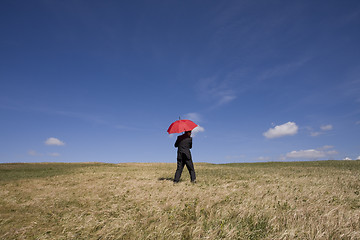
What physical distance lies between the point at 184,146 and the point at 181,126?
1.22 metres

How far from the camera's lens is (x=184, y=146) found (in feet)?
41.1

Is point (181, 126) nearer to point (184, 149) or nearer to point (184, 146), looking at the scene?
point (184, 146)

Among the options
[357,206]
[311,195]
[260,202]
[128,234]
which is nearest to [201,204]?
[260,202]

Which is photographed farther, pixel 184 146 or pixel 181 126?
pixel 184 146

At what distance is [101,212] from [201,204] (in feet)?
10.8

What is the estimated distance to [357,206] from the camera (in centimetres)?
689

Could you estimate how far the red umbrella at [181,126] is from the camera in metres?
12.0

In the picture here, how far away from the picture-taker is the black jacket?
40.8 ft

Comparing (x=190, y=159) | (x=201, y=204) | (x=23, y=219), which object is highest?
(x=190, y=159)

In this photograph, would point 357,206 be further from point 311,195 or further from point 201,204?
point 201,204

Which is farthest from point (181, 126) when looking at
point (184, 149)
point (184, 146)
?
point (184, 149)

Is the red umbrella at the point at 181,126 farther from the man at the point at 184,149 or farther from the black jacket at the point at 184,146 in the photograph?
the black jacket at the point at 184,146

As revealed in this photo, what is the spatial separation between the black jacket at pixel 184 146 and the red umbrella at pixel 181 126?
29.6 inches

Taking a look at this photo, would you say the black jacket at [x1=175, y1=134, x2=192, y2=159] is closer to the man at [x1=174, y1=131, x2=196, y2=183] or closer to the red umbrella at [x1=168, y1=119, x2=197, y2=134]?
the man at [x1=174, y1=131, x2=196, y2=183]
